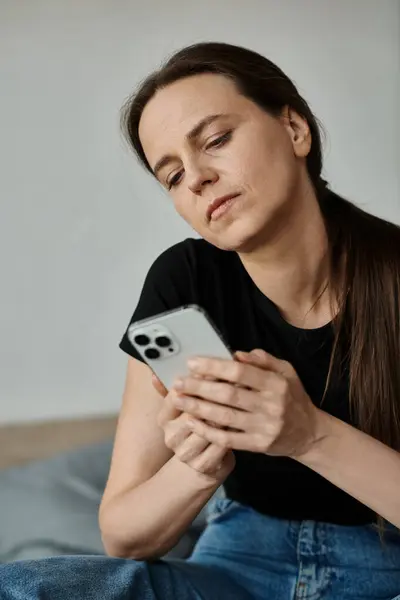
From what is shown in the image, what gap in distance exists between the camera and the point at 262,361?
70 centimetres

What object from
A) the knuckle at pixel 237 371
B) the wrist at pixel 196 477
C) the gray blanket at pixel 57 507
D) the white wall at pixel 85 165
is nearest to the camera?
the knuckle at pixel 237 371

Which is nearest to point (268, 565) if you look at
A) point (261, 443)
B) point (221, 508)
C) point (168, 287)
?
point (221, 508)

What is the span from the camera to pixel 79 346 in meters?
1.65

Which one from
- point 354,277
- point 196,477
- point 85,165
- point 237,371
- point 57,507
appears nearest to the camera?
point 237,371

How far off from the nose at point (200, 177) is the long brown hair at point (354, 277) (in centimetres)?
11

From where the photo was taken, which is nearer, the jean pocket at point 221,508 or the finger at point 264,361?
the finger at point 264,361

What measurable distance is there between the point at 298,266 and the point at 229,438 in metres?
0.27

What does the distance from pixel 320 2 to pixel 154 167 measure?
1.02m

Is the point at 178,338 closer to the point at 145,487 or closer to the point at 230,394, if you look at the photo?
the point at 230,394

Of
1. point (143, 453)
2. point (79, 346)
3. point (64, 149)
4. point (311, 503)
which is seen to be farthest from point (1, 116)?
point (311, 503)

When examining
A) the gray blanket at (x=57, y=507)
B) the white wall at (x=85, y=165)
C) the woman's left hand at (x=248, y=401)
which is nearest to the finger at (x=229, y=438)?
the woman's left hand at (x=248, y=401)

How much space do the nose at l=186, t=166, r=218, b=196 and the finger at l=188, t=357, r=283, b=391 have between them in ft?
0.68

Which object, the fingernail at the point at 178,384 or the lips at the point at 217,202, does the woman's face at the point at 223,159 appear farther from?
the fingernail at the point at 178,384

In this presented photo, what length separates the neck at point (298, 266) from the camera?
0.87 m
